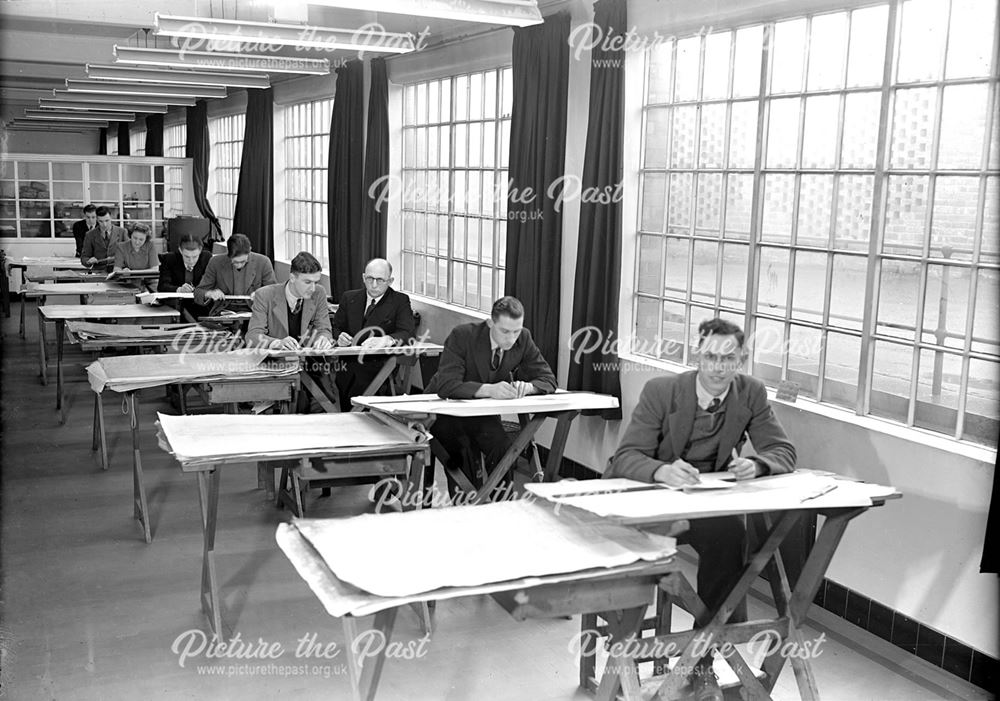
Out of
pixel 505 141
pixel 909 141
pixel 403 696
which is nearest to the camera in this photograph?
pixel 403 696

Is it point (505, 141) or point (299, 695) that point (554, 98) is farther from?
point (299, 695)

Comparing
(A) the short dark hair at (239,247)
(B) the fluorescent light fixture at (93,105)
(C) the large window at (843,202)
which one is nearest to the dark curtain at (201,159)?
(B) the fluorescent light fixture at (93,105)

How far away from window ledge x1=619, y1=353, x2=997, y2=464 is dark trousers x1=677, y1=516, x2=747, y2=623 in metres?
0.91

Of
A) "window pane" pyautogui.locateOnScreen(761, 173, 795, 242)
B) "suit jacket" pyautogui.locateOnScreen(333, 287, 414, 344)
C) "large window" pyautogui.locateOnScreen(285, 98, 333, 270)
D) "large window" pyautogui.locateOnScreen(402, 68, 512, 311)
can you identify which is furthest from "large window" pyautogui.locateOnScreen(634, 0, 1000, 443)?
"large window" pyautogui.locateOnScreen(285, 98, 333, 270)

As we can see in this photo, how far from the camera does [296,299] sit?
244 inches

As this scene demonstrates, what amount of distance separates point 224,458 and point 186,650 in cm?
78

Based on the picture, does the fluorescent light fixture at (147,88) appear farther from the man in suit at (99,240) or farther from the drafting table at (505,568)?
the drafting table at (505,568)

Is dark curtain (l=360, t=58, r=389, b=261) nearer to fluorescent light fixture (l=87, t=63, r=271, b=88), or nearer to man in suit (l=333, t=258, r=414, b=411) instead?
fluorescent light fixture (l=87, t=63, r=271, b=88)

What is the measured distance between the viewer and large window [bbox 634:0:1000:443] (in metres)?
3.88

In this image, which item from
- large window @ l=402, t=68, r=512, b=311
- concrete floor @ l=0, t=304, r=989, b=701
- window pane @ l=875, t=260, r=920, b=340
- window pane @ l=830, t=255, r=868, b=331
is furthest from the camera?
large window @ l=402, t=68, r=512, b=311

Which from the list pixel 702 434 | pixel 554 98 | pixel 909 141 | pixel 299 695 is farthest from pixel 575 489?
pixel 554 98

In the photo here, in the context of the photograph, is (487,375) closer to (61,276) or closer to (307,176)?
(307,176)

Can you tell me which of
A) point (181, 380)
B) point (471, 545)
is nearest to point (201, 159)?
point (181, 380)

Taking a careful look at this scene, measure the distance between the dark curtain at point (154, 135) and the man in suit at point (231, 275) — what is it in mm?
11223
